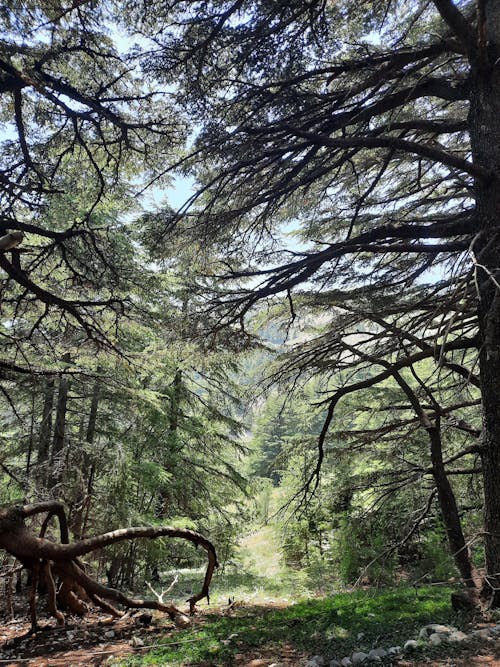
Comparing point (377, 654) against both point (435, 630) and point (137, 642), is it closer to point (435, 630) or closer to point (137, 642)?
point (435, 630)

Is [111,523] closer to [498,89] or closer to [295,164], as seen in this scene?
[295,164]

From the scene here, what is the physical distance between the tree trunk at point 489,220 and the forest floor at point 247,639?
1.09 m

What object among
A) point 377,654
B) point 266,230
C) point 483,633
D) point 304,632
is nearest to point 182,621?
point 304,632

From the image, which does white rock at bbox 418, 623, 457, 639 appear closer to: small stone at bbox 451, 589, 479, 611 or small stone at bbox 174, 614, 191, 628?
small stone at bbox 451, 589, 479, 611

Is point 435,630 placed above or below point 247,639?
above

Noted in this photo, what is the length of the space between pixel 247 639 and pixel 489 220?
4.94 meters

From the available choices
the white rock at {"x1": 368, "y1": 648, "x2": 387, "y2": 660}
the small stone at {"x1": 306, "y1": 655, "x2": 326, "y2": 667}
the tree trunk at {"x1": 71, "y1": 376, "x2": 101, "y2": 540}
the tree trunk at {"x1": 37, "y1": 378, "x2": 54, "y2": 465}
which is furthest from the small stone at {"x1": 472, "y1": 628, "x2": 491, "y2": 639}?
the tree trunk at {"x1": 37, "y1": 378, "x2": 54, "y2": 465}

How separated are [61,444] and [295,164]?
8.56 meters

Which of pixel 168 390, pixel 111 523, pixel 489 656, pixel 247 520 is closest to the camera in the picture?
pixel 489 656

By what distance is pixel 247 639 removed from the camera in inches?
155

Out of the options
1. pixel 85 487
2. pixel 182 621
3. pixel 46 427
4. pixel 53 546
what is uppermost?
pixel 46 427

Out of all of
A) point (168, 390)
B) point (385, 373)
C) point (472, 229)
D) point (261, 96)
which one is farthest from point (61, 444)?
point (472, 229)

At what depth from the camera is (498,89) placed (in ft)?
14.2

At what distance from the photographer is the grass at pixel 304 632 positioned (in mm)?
3486
